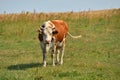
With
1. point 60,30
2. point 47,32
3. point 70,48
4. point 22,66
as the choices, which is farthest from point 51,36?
point 70,48

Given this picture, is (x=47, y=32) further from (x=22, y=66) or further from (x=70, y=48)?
(x=70, y=48)

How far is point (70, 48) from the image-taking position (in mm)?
20781

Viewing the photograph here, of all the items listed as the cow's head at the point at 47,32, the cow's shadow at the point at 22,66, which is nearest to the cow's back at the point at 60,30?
the cow's head at the point at 47,32

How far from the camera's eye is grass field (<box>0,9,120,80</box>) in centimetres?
1350

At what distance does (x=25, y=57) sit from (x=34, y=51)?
198 centimetres

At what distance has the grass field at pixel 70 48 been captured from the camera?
13495mm

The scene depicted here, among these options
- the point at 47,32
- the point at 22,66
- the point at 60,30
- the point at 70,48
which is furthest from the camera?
the point at 70,48

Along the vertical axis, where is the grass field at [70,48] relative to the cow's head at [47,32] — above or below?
below

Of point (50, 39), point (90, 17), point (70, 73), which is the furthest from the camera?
point (90, 17)

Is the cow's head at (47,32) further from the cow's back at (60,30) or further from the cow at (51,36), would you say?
the cow's back at (60,30)

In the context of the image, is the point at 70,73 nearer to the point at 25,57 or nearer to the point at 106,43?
the point at 25,57

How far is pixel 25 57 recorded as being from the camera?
18047mm

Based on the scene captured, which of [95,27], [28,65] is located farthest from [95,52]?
[95,27]

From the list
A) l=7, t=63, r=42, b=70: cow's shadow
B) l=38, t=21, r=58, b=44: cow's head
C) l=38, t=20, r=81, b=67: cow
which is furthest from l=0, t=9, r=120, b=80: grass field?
l=38, t=21, r=58, b=44: cow's head
